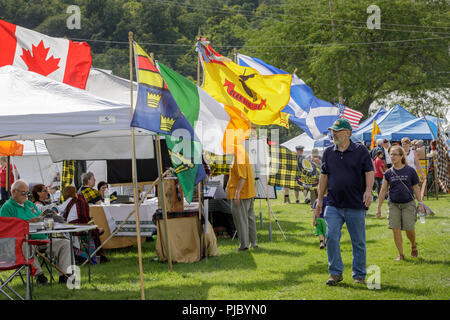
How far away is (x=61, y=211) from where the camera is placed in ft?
31.5

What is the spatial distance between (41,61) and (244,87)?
366 cm

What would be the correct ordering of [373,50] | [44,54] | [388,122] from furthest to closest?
[373,50], [388,122], [44,54]

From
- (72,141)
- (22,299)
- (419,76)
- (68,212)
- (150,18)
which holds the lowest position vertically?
(22,299)

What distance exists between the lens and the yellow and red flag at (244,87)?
10836 mm

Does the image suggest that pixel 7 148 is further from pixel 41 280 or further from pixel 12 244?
pixel 12 244

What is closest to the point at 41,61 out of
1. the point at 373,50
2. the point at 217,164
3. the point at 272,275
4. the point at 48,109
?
the point at 48,109

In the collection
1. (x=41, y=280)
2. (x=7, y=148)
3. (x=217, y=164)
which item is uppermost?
(x=7, y=148)

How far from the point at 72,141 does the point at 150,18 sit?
223 feet

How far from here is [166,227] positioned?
9125mm

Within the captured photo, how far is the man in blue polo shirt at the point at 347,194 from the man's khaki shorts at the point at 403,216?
5.63ft

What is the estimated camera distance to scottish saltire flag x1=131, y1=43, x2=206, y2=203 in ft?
22.9

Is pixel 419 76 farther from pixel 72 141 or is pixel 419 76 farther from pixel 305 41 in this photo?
pixel 72 141

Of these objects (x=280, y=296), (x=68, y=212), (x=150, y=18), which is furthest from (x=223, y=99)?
(x=150, y=18)

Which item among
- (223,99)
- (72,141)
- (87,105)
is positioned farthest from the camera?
(72,141)
